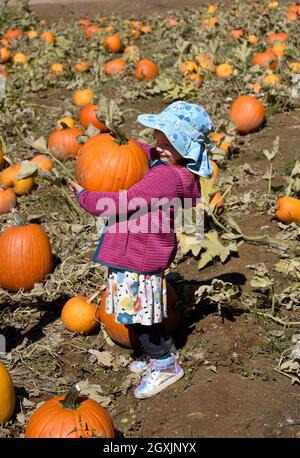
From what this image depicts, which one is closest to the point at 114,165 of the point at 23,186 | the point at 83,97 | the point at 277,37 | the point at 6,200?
the point at 6,200

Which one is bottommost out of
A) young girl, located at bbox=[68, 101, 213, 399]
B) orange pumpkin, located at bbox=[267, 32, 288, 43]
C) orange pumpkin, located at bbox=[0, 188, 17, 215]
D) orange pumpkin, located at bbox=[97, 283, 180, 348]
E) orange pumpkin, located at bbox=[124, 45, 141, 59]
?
orange pumpkin, located at bbox=[0, 188, 17, 215]

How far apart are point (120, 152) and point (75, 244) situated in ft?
7.52

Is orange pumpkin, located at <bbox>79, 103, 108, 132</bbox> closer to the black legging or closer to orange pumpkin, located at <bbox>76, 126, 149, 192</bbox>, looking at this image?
A: orange pumpkin, located at <bbox>76, 126, 149, 192</bbox>

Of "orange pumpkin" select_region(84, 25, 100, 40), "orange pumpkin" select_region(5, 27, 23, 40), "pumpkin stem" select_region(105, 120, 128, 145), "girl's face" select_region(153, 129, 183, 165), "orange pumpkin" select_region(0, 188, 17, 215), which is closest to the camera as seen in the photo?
"girl's face" select_region(153, 129, 183, 165)

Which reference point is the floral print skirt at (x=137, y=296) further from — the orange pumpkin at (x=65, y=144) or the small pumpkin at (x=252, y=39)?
the small pumpkin at (x=252, y=39)

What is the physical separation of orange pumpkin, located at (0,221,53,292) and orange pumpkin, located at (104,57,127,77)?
5.19m

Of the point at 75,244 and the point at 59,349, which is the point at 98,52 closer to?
the point at 75,244

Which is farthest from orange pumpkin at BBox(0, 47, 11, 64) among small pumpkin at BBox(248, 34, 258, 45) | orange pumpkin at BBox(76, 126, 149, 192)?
orange pumpkin at BBox(76, 126, 149, 192)

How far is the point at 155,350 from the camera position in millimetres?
4492

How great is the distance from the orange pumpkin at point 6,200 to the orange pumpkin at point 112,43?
556 centimetres

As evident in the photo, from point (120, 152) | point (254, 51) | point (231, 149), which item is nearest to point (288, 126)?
point (231, 149)

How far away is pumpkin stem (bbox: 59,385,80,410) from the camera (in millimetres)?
3771

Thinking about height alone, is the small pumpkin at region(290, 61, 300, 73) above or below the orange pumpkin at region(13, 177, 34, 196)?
above

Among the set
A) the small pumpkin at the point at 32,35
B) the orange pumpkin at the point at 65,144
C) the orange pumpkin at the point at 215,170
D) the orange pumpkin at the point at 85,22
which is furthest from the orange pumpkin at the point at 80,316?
the orange pumpkin at the point at 85,22
